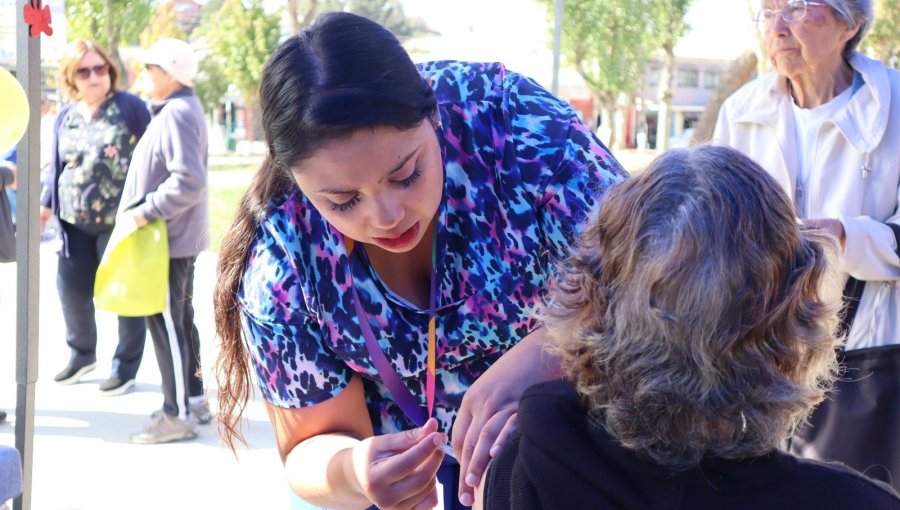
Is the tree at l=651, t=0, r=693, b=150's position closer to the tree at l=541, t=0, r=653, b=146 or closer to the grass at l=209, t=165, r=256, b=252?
the tree at l=541, t=0, r=653, b=146

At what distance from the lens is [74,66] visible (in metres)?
4.79

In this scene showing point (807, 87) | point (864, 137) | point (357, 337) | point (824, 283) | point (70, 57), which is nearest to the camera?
point (824, 283)

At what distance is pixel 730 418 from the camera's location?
1.12 metres

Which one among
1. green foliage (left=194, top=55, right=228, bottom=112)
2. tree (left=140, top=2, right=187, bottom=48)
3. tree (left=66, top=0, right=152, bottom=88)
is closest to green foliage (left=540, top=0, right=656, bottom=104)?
tree (left=140, top=2, right=187, bottom=48)

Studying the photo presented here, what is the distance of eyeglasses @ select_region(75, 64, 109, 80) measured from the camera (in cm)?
470

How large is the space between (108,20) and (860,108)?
14.9 metres

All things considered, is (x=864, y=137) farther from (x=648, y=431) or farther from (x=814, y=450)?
(x=648, y=431)

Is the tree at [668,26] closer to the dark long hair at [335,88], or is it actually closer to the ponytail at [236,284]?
the ponytail at [236,284]

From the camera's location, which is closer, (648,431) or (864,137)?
(648,431)

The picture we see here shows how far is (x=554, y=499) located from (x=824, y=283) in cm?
42

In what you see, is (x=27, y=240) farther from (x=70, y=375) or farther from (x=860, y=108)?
A: (x=70, y=375)

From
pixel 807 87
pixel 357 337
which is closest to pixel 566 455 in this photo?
pixel 357 337

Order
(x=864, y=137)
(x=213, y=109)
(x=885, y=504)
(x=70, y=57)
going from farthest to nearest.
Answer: (x=213, y=109) → (x=70, y=57) → (x=864, y=137) → (x=885, y=504)

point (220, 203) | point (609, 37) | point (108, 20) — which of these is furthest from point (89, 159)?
point (609, 37)
